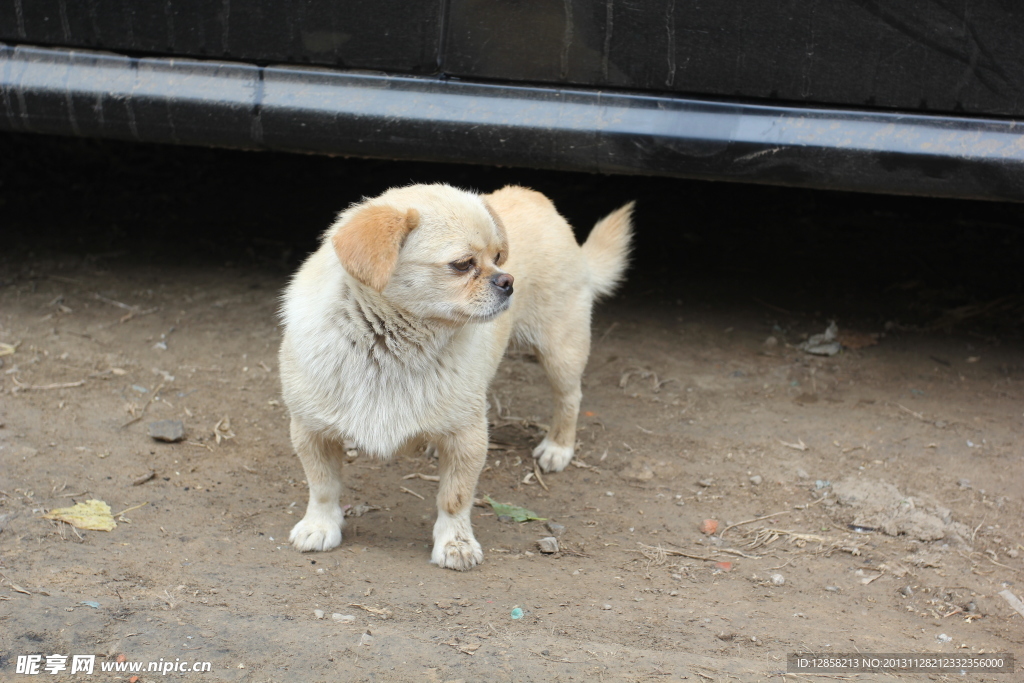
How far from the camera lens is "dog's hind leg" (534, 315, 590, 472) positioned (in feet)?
11.6

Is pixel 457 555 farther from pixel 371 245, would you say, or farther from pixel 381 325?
pixel 371 245

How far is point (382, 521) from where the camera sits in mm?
3094

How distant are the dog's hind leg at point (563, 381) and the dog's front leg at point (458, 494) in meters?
0.76

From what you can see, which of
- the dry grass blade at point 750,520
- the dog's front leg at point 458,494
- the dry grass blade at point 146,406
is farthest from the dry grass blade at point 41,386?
the dry grass blade at point 750,520

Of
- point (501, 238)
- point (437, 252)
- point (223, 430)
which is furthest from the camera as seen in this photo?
point (223, 430)

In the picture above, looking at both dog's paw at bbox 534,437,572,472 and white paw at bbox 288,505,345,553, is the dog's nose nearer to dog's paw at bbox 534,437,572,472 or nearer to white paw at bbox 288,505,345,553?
white paw at bbox 288,505,345,553

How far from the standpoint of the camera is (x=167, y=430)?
132 inches

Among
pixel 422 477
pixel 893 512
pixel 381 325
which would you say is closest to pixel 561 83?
pixel 381 325

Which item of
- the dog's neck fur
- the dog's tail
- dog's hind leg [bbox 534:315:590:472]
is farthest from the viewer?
the dog's tail

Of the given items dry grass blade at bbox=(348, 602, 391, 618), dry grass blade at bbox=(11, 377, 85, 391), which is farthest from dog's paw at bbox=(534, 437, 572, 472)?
dry grass blade at bbox=(11, 377, 85, 391)

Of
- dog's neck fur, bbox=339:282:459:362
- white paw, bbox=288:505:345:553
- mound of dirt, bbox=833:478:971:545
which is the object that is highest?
dog's neck fur, bbox=339:282:459:362

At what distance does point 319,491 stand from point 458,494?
18.0 inches

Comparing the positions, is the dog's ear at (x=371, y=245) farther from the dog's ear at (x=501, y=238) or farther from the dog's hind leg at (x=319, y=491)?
the dog's hind leg at (x=319, y=491)

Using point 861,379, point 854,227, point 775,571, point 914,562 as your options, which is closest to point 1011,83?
point 861,379
